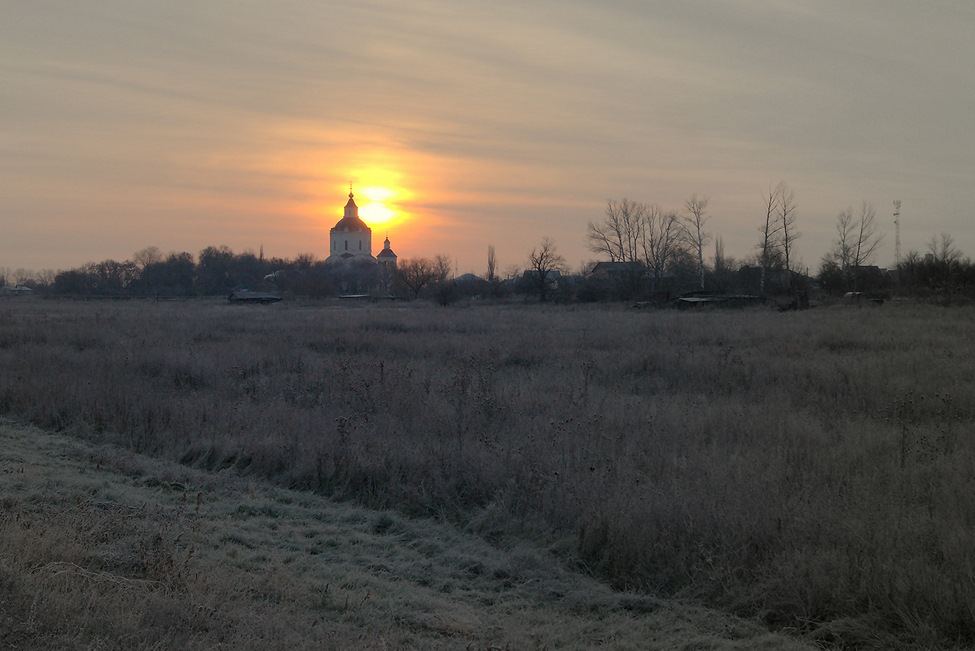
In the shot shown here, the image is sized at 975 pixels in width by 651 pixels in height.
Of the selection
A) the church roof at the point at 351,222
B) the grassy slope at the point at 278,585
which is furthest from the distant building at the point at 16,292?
the grassy slope at the point at 278,585

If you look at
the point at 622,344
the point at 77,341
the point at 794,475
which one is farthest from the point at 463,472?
the point at 77,341

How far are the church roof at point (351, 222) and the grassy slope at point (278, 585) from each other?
13195cm

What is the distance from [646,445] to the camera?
8.55 m

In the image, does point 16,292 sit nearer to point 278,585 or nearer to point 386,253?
point 386,253

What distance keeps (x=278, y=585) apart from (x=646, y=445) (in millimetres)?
5173

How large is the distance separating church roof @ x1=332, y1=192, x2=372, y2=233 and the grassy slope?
131950mm

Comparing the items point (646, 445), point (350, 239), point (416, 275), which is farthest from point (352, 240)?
point (646, 445)

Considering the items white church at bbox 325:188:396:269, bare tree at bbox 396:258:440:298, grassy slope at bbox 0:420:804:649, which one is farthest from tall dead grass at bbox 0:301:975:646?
white church at bbox 325:188:396:269

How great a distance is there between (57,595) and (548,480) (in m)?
4.52

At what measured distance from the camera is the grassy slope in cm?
378

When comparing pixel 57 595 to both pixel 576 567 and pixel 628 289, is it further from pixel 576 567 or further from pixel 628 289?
pixel 628 289

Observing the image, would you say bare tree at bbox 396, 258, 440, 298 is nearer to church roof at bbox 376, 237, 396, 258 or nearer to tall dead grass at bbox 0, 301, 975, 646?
church roof at bbox 376, 237, 396, 258

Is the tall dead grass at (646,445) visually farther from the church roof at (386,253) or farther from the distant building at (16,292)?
the church roof at (386,253)

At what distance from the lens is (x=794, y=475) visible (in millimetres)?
7020
